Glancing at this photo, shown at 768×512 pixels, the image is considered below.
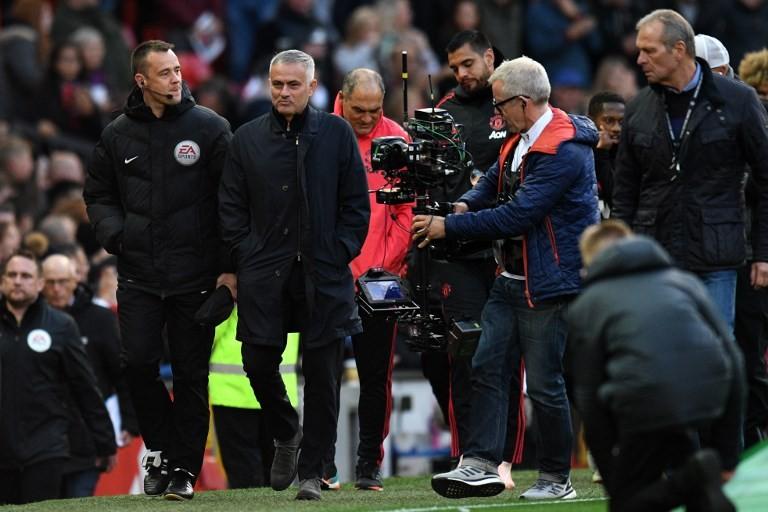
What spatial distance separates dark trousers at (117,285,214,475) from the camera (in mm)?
10391

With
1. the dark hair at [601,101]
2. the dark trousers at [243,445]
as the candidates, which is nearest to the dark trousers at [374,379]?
the dark trousers at [243,445]

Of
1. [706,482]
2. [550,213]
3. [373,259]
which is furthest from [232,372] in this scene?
[706,482]

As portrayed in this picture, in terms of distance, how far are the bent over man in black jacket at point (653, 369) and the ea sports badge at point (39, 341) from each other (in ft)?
19.6

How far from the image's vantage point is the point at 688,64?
32.8 feet

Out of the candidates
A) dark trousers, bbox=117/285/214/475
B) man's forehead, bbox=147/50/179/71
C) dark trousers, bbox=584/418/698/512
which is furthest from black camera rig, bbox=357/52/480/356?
dark trousers, bbox=584/418/698/512

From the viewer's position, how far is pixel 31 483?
42.1 feet

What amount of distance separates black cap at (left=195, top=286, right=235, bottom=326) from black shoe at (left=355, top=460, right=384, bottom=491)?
1680 millimetres

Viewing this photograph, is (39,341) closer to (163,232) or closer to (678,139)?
(163,232)

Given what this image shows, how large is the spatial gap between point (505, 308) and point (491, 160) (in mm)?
1441

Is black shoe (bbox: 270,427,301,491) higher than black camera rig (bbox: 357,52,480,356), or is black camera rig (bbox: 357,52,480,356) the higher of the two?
black camera rig (bbox: 357,52,480,356)

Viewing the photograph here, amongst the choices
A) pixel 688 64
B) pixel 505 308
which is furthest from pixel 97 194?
pixel 688 64

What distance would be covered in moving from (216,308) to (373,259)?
146 centimetres

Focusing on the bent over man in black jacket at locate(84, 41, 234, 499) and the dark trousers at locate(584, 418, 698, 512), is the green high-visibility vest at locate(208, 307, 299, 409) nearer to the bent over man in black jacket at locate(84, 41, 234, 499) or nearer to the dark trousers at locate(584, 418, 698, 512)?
the bent over man in black jacket at locate(84, 41, 234, 499)

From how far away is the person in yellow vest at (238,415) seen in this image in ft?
42.2
